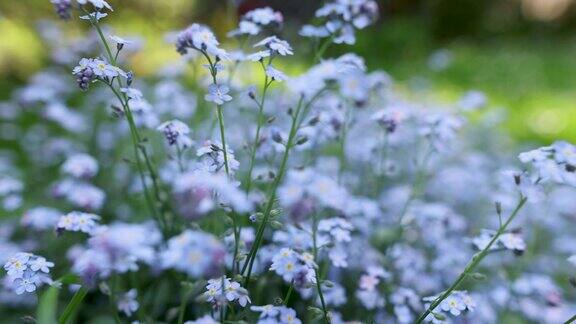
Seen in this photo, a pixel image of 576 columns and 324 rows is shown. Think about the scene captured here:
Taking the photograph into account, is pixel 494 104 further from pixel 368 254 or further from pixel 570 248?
pixel 368 254

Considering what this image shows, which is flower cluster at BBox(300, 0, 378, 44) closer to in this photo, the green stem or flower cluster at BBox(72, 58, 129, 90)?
flower cluster at BBox(72, 58, 129, 90)

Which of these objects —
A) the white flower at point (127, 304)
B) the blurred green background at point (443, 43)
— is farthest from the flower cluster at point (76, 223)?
the blurred green background at point (443, 43)

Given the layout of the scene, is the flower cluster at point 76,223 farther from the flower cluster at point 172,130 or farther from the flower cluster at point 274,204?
the flower cluster at point 172,130

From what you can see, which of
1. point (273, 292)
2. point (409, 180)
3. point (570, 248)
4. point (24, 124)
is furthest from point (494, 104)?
point (273, 292)

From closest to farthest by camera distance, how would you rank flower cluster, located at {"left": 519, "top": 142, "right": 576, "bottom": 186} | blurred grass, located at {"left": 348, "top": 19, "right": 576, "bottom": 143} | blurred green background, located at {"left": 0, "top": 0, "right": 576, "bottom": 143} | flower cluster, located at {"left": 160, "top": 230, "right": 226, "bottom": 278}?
A: flower cluster, located at {"left": 160, "top": 230, "right": 226, "bottom": 278}
flower cluster, located at {"left": 519, "top": 142, "right": 576, "bottom": 186}
blurred grass, located at {"left": 348, "top": 19, "right": 576, "bottom": 143}
blurred green background, located at {"left": 0, "top": 0, "right": 576, "bottom": 143}

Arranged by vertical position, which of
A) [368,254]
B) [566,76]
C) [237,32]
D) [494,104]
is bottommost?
[368,254]

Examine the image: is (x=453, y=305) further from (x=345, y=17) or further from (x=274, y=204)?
(x=345, y=17)

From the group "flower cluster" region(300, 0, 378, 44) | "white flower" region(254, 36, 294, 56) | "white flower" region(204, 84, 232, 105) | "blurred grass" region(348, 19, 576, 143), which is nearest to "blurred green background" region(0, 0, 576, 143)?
"blurred grass" region(348, 19, 576, 143)

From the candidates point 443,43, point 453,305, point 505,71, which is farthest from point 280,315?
point 443,43
